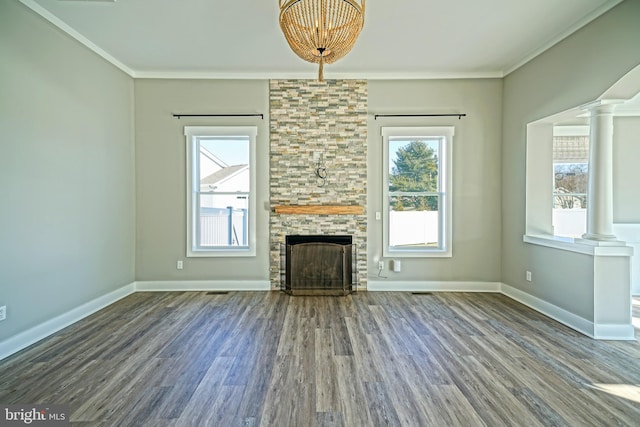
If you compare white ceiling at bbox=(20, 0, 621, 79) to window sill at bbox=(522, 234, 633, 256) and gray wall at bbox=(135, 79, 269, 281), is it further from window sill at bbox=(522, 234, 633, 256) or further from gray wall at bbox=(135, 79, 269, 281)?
window sill at bbox=(522, 234, 633, 256)

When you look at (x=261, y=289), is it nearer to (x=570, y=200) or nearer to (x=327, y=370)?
(x=327, y=370)

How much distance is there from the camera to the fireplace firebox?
4.60m

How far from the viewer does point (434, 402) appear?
2.12 m

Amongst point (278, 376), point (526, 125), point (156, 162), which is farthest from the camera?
point (156, 162)

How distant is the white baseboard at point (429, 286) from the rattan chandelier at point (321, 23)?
3439mm

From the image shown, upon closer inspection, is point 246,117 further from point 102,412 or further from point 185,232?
point 102,412

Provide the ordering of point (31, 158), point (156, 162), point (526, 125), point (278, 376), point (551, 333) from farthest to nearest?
point (156, 162), point (526, 125), point (551, 333), point (31, 158), point (278, 376)

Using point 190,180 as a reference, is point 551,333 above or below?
below

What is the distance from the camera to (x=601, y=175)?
3242 millimetres

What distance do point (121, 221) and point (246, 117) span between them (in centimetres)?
231

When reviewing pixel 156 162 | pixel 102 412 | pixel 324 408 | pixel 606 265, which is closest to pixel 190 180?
pixel 156 162

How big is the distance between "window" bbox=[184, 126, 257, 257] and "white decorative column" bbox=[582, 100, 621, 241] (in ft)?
13.5

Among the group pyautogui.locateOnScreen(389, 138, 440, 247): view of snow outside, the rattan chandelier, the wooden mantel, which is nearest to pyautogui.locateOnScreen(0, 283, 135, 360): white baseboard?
the wooden mantel

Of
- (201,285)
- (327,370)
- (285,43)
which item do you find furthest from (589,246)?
(201,285)
